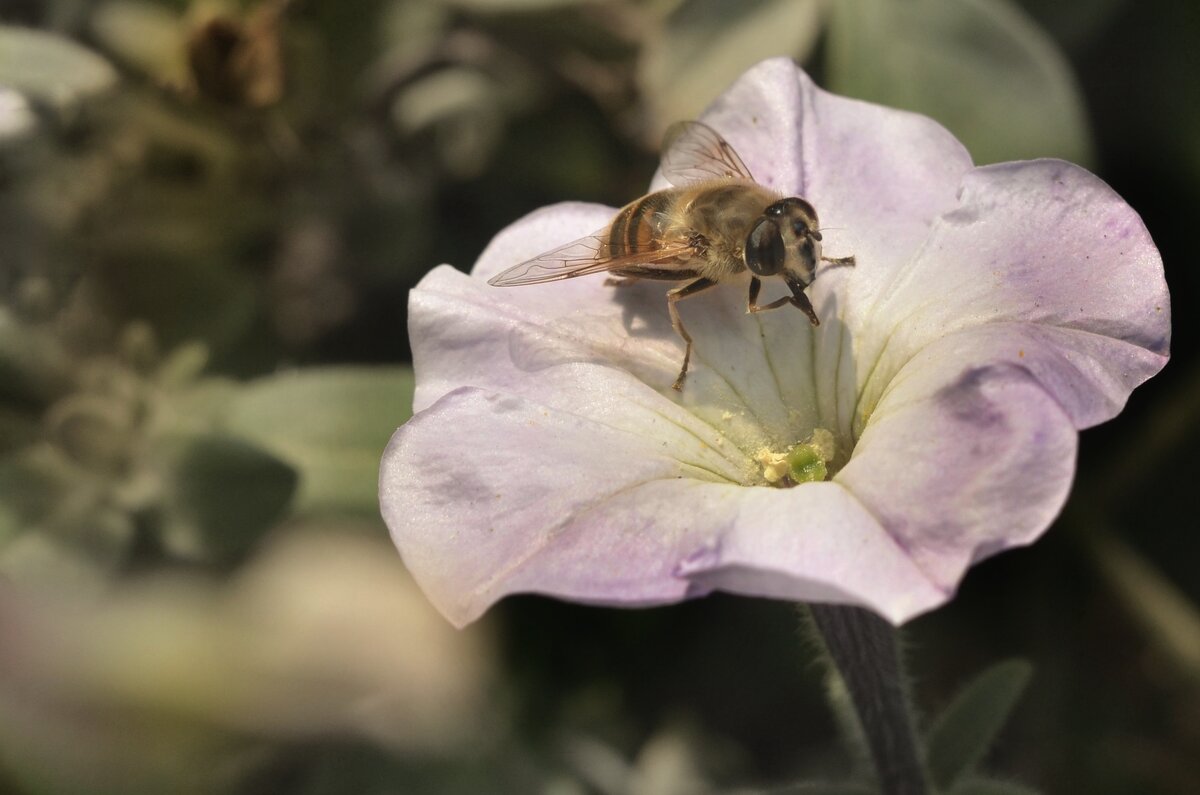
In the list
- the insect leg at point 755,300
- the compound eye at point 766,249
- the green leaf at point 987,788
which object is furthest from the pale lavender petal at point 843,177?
the green leaf at point 987,788

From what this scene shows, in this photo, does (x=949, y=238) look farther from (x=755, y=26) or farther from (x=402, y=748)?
(x=402, y=748)

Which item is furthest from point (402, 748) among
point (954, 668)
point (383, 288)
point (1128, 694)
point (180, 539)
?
point (1128, 694)

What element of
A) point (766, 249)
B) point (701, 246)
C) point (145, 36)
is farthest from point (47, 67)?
point (766, 249)

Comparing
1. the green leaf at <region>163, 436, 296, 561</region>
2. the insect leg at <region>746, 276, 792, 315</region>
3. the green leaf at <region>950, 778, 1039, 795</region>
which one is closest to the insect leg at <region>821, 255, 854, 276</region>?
the insect leg at <region>746, 276, 792, 315</region>

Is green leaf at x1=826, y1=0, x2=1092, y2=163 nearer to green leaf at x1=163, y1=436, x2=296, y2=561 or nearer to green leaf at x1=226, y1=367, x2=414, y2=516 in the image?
green leaf at x1=226, y1=367, x2=414, y2=516

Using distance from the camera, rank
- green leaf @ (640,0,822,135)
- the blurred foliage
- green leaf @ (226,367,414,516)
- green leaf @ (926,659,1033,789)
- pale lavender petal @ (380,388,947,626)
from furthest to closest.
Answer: green leaf @ (640,0,822,135) < the blurred foliage < green leaf @ (226,367,414,516) < green leaf @ (926,659,1033,789) < pale lavender petal @ (380,388,947,626)

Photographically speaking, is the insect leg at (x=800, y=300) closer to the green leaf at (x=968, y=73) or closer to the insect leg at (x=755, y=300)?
the insect leg at (x=755, y=300)
